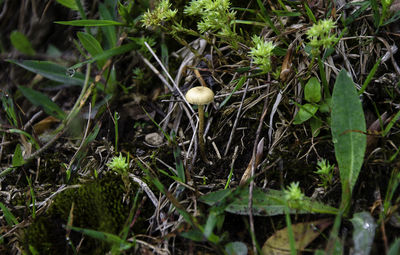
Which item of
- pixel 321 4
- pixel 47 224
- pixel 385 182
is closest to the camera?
pixel 385 182

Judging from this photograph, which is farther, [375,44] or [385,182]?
[375,44]

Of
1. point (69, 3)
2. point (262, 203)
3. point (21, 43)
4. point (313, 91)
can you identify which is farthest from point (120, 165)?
point (21, 43)

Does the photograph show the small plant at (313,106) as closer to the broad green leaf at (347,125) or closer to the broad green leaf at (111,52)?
the broad green leaf at (347,125)

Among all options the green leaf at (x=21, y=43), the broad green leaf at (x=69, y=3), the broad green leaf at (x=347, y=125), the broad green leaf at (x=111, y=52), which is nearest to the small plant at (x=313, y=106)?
the broad green leaf at (x=347, y=125)

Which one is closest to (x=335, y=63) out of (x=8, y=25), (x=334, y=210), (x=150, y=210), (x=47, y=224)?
(x=334, y=210)

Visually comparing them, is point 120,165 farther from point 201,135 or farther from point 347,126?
point 347,126

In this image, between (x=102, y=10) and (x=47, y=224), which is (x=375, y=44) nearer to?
(x=102, y=10)

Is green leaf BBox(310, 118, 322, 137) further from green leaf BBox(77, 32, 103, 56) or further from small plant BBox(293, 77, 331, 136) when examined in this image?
green leaf BBox(77, 32, 103, 56)

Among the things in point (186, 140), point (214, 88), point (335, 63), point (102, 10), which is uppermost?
point (102, 10)
